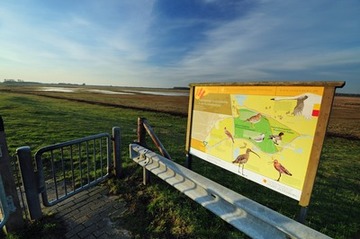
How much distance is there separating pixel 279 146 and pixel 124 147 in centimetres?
558

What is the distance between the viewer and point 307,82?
221cm

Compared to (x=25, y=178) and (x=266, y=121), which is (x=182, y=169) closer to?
(x=266, y=121)

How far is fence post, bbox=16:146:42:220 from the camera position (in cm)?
303

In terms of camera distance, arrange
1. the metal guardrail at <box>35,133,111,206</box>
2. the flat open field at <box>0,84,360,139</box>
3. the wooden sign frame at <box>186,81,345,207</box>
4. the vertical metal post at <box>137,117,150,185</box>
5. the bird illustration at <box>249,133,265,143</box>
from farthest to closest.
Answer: the flat open field at <box>0,84,360,139</box> < the vertical metal post at <box>137,117,150,185</box> < the metal guardrail at <box>35,133,111,206</box> < the bird illustration at <box>249,133,265,143</box> < the wooden sign frame at <box>186,81,345,207</box>

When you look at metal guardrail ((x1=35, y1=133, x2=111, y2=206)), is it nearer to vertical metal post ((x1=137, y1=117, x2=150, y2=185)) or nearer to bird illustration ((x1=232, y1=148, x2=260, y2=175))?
vertical metal post ((x1=137, y1=117, x2=150, y2=185))

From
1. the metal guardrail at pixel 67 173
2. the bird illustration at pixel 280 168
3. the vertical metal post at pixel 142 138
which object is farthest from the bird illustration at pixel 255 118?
the metal guardrail at pixel 67 173

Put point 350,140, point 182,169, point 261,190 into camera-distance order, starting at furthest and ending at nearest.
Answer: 1. point 350,140
2. point 261,190
3. point 182,169

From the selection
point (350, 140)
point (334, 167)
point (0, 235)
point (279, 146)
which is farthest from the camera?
point (350, 140)

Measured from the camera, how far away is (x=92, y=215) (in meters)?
3.52

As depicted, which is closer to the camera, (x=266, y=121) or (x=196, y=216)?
(x=266, y=121)

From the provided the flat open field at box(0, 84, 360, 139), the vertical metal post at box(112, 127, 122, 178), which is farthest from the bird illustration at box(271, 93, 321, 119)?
the flat open field at box(0, 84, 360, 139)

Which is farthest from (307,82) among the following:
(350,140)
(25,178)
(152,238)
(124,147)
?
(350,140)

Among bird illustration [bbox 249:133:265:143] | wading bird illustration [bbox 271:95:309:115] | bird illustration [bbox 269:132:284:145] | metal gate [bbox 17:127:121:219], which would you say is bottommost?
metal gate [bbox 17:127:121:219]

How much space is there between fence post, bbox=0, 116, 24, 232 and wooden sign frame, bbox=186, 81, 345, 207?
3035 mm
